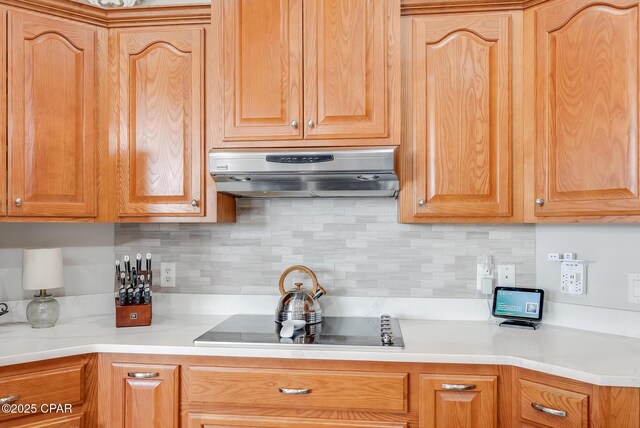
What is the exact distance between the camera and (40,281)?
1927 millimetres

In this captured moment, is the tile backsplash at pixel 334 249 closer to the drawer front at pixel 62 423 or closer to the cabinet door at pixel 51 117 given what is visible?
the cabinet door at pixel 51 117

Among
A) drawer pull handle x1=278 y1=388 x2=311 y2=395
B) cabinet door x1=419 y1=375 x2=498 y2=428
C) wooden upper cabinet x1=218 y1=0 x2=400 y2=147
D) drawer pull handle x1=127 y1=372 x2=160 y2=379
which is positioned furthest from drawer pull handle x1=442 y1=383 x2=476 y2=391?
drawer pull handle x1=127 y1=372 x2=160 y2=379

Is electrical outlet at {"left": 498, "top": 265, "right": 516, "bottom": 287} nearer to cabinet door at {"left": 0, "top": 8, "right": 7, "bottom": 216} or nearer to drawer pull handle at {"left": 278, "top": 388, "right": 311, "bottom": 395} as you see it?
Answer: drawer pull handle at {"left": 278, "top": 388, "right": 311, "bottom": 395}

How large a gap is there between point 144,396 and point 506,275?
1.70 metres

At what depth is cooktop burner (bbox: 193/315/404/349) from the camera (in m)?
1.68

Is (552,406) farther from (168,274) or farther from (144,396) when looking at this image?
(168,274)

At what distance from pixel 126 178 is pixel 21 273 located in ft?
2.37

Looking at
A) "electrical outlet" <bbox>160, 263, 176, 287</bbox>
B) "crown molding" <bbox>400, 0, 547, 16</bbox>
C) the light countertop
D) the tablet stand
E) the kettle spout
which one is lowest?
the light countertop

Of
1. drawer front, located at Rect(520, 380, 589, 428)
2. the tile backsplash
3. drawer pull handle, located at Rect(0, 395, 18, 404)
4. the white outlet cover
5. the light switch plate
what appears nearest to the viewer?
drawer front, located at Rect(520, 380, 589, 428)

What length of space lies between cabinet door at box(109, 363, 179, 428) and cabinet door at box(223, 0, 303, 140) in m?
1.01

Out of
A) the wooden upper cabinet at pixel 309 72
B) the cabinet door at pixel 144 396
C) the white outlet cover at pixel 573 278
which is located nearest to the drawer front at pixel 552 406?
the white outlet cover at pixel 573 278

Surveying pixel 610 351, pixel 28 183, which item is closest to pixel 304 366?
pixel 610 351

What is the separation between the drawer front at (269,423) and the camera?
1.58m

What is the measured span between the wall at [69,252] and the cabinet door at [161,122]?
41cm
